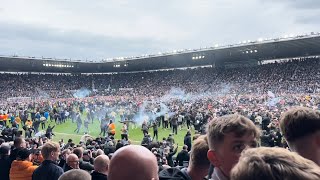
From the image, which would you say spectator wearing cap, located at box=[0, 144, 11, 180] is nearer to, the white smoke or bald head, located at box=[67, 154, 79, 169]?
bald head, located at box=[67, 154, 79, 169]

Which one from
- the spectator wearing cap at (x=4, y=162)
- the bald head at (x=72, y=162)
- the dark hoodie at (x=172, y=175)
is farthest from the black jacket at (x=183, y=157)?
the dark hoodie at (x=172, y=175)

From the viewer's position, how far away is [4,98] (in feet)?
174

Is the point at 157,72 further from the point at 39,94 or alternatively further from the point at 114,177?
the point at 114,177

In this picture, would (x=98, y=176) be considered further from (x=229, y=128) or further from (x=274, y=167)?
(x=274, y=167)

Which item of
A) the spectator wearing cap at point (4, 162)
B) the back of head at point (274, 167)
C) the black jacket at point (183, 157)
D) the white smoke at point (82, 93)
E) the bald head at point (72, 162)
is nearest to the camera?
the back of head at point (274, 167)

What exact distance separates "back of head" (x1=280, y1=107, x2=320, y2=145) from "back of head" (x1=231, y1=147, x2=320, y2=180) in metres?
1.30

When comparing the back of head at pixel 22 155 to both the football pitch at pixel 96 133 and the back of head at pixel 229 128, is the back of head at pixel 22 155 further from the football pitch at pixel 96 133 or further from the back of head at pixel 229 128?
the football pitch at pixel 96 133

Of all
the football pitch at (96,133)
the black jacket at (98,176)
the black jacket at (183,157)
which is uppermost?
the black jacket at (98,176)

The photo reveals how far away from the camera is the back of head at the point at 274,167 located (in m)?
1.31

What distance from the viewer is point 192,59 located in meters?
59.0

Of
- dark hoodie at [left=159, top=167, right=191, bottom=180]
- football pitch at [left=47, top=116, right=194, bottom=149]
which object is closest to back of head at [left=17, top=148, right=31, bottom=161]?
dark hoodie at [left=159, top=167, right=191, bottom=180]

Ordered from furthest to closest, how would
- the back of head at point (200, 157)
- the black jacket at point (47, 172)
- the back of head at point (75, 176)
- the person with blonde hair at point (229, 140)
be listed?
the black jacket at point (47, 172) < the back of head at point (200, 157) < the back of head at point (75, 176) < the person with blonde hair at point (229, 140)

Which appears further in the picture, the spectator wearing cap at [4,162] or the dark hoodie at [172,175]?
the spectator wearing cap at [4,162]

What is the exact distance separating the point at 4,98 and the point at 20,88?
5.94 m
